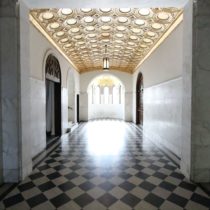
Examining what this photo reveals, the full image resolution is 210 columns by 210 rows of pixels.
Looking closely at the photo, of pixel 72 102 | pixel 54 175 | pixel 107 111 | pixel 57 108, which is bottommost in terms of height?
pixel 54 175

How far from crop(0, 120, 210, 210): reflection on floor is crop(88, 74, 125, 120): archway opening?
12.3 meters

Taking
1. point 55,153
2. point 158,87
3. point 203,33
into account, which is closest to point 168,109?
point 158,87

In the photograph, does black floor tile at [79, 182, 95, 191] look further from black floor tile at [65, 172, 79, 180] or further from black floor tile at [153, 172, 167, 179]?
black floor tile at [153, 172, 167, 179]

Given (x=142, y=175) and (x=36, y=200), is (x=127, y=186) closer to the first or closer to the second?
(x=142, y=175)

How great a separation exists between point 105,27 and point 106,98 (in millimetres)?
12311

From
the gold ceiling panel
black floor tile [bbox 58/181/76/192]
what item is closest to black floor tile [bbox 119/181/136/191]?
black floor tile [bbox 58/181/76/192]

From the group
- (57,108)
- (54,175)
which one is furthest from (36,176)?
(57,108)

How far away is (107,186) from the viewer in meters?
3.27

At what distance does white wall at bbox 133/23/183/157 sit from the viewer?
4.86 m

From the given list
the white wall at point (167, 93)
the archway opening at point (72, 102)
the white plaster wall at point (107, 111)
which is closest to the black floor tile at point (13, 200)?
the white wall at point (167, 93)

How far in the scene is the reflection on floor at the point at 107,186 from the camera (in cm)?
271

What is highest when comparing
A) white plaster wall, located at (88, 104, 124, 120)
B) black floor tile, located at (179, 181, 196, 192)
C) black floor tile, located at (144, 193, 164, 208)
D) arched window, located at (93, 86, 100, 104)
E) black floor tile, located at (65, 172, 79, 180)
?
arched window, located at (93, 86, 100, 104)

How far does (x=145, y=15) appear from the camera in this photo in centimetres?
506

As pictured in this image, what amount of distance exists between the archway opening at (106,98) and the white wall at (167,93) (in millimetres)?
9441
